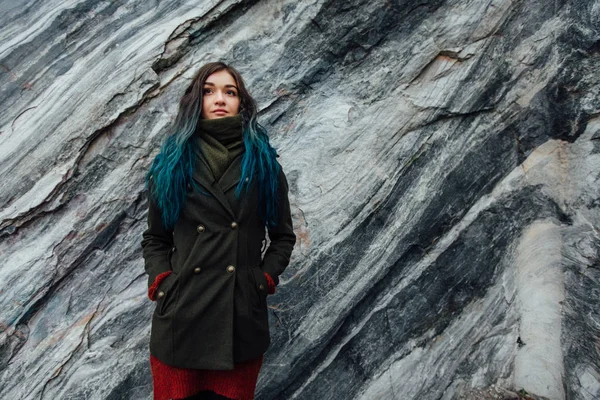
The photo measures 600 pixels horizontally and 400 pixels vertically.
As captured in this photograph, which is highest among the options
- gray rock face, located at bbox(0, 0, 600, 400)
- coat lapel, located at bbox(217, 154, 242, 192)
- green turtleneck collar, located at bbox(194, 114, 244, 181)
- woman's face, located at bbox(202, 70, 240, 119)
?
woman's face, located at bbox(202, 70, 240, 119)

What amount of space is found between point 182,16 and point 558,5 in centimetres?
348

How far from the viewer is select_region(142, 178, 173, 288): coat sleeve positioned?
2.81 metres

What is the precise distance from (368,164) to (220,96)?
1867 millimetres

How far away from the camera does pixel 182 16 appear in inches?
171

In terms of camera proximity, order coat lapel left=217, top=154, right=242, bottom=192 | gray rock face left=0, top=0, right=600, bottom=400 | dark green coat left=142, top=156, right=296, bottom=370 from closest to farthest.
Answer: dark green coat left=142, top=156, right=296, bottom=370 → coat lapel left=217, top=154, right=242, bottom=192 → gray rock face left=0, top=0, right=600, bottom=400

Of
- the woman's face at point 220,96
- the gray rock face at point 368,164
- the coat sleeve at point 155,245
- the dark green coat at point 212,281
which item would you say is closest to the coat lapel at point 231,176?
the dark green coat at point 212,281

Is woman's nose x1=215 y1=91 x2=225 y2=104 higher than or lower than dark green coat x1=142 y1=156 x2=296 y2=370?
higher

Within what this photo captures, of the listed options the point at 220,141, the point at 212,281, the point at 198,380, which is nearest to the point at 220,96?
the point at 220,141

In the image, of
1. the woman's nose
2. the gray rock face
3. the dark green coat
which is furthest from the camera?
the gray rock face

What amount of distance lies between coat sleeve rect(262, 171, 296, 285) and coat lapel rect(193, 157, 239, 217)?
41cm

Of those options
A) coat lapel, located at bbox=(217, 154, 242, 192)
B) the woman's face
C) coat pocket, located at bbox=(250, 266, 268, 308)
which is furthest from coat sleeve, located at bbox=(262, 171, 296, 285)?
the woman's face

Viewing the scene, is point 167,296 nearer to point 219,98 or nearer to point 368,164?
point 219,98

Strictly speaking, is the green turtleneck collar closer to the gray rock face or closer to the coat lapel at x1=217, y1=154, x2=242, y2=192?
the coat lapel at x1=217, y1=154, x2=242, y2=192

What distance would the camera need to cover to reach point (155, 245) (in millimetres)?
2926
